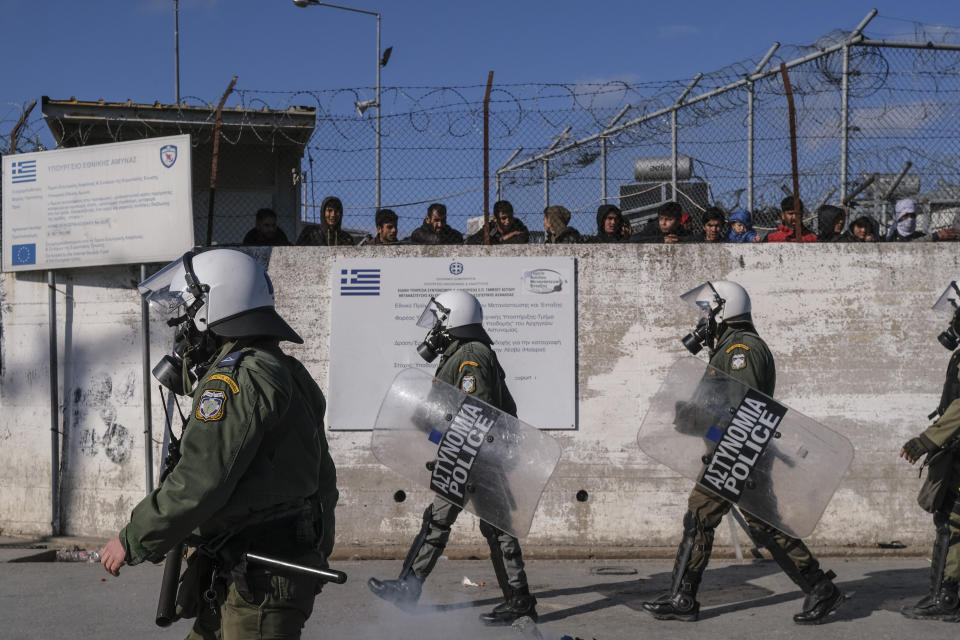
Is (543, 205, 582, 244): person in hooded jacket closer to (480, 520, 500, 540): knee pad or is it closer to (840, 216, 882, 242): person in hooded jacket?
(840, 216, 882, 242): person in hooded jacket

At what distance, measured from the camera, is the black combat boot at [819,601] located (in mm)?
5727

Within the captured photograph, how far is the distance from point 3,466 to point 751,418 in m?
6.14

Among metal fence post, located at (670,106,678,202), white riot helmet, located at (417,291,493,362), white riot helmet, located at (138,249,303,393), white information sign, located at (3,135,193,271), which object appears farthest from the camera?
metal fence post, located at (670,106,678,202)

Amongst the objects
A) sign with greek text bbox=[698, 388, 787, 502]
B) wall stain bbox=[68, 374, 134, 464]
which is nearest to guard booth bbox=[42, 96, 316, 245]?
wall stain bbox=[68, 374, 134, 464]

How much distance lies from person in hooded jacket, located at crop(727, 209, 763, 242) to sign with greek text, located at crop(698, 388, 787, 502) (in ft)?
11.1

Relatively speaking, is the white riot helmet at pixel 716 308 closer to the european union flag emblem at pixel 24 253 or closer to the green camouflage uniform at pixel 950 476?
the green camouflage uniform at pixel 950 476

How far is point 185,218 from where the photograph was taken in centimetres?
799

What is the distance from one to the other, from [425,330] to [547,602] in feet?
8.34

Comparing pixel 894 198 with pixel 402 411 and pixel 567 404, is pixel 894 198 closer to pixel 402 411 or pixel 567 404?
pixel 567 404

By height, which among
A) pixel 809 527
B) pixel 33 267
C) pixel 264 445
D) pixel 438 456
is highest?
pixel 33 267

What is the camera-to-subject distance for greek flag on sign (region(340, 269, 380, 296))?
26.5 feet

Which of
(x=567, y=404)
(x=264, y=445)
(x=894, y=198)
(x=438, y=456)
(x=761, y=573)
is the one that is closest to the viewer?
(x=264, y=445)

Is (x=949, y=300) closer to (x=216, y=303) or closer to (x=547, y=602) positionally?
(x=547, y=602)

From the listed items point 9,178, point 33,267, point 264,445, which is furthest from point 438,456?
point 9,178
